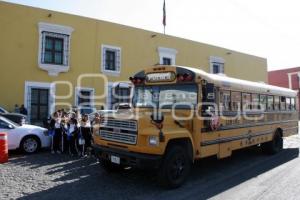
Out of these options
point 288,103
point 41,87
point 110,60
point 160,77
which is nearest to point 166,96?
point 160,77

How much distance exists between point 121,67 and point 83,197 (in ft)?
47.9

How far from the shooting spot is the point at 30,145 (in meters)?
11.0

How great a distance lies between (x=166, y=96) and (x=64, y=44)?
1162 centimetres

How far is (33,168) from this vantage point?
8.57m

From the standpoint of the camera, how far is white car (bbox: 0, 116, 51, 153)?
10539 millimetres

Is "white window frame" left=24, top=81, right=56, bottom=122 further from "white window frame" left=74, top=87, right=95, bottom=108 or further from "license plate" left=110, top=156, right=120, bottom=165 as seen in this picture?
"license plate" left=110, top=156, right=120, bottom=165

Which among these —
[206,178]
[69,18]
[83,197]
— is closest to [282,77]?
[69,18]

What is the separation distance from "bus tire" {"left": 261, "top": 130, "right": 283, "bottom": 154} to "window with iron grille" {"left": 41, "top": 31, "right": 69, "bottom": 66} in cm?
1168

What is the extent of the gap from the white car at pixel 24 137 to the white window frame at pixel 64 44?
6.51 metres

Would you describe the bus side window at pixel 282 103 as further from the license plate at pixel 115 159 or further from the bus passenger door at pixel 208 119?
the license plate at pixel 115 159

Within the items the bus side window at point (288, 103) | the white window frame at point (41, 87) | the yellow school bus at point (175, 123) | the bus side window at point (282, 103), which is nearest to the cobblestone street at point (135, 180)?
the yellow school bus at point (175, 123)

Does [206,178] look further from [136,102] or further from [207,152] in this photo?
[136,102]

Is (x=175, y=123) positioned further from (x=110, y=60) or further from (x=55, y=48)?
(x=110, y=60)

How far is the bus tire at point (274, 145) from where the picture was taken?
37.4 feet
